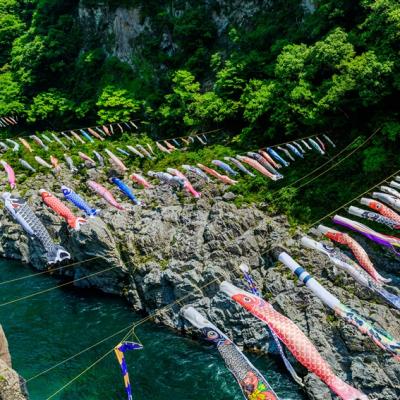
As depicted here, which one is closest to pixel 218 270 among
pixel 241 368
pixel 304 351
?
pixel 241 368

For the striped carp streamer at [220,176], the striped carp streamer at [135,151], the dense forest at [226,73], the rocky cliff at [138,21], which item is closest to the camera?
the dense forest at [226,73]

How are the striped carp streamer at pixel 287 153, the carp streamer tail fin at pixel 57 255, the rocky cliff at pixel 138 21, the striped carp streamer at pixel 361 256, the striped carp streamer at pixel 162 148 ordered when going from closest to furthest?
1. the carp streamer tail fin at pixel 57 255
2. the striped carp streamer at pixel 361 256
3. the striped carp streamer at pixel 287 153
4. the striped carp streamer at pixel 162 148
5. the rocky cliff at pixel 138 21

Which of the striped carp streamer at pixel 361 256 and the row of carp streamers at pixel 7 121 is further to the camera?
the row of carp streamers at pixel 7 121

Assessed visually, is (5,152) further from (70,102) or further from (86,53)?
(86,53)

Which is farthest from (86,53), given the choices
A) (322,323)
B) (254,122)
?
(322,323)

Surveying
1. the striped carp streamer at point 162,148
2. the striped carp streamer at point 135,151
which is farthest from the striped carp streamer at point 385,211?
the striped carp streamer at point 135,151

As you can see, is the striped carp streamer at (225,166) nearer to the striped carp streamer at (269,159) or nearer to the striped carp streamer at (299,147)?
the striped carp streamer at (269,159)

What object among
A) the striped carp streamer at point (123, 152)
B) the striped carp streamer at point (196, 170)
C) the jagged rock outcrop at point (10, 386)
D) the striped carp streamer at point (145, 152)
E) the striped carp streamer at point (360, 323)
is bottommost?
the striped carp streamer at point (360, 323)

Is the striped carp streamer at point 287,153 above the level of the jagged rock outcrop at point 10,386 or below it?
above
